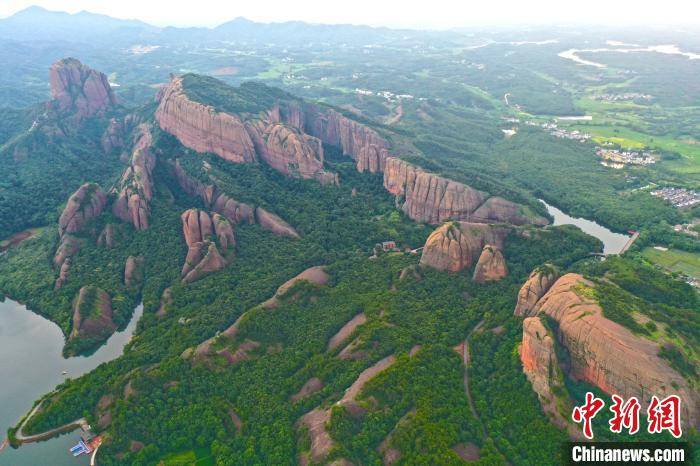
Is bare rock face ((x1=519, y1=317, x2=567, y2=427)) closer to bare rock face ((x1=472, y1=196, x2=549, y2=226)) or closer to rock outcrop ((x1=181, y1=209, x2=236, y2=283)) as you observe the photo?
bare rock face ((x1=472, y1=196, x2=549, y2=226))

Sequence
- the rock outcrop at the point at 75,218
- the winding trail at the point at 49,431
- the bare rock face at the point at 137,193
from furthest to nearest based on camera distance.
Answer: the bare rock face at the point at 137,193, the rock outcrop at the point at 75,218, the winding trail at the point at 49,431

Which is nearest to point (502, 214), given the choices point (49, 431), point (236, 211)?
point (236, 211)

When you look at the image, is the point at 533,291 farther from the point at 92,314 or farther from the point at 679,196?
the point at 679,196

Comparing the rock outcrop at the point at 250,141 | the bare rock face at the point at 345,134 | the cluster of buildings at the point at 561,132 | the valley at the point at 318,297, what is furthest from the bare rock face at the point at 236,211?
the cluster of buildings at the point at 561,132

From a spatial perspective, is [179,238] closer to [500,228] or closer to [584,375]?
[500,228]

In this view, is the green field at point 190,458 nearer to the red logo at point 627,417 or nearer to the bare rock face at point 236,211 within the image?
the red logo at point 627,417
